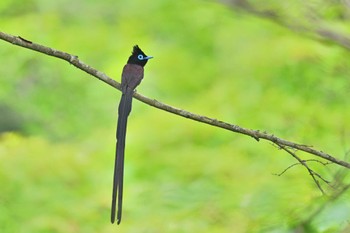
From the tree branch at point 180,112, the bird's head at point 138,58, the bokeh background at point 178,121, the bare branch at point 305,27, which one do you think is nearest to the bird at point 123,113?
the bird's head at point 138,58

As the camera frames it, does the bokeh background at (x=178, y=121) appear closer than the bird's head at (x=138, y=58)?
No

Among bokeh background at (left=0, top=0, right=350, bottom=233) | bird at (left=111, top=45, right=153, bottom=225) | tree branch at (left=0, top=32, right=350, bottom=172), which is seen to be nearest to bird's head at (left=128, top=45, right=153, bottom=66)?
bird at (left=111, top=45, right=153, bottom=225)

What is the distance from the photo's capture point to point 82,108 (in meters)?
10.7

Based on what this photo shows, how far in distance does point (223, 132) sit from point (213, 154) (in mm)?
1078

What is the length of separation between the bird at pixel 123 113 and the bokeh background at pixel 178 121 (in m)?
0.74

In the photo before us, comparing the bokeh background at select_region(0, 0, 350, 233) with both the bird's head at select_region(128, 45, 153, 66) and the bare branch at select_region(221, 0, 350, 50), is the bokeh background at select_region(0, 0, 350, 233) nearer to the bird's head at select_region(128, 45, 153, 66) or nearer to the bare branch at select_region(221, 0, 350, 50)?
the bare branch at select_region(221, 0, 350, 50)

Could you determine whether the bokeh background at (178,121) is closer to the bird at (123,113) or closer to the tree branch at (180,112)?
the tree branch at (180,112)

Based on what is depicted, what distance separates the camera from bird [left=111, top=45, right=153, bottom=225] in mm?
3323

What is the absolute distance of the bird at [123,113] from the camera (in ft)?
10.9

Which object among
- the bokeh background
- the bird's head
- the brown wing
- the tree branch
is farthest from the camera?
the bokeh background

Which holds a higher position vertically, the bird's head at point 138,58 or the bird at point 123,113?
the bird's head at point 138,58

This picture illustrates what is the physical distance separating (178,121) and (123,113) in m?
4.11

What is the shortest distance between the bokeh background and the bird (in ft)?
2.42

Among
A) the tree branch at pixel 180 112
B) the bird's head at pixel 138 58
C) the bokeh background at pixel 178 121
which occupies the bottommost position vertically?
the tree branch at pixel 180 112
